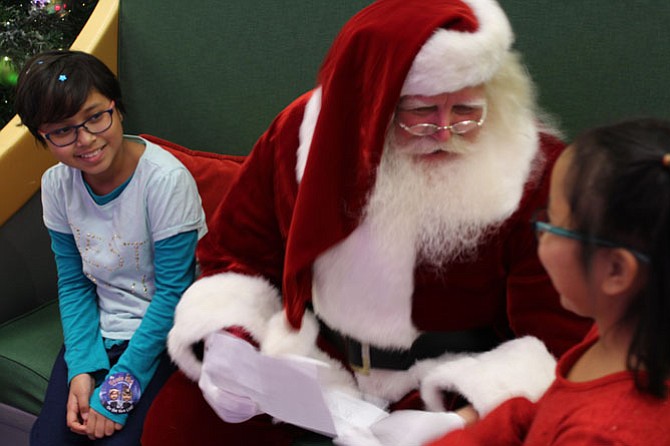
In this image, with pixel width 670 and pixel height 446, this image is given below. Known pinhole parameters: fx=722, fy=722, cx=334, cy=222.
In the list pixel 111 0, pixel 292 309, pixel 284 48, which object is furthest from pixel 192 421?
pixel 111 0

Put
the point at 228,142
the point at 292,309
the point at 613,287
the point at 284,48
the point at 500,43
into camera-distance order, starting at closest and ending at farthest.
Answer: the point at 613,287
the point at 500,43
the point at 292,309
the point at 284,48
the point at 228,142

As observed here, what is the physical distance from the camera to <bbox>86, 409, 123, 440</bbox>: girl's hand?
1472 millimetres

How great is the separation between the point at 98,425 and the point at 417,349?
2.23 feet

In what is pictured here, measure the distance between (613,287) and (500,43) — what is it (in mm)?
532

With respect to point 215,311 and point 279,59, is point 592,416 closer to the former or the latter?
point 215,311

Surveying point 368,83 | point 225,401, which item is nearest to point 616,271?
point 368,83

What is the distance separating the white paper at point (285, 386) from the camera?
3.63 feet

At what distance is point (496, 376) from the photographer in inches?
45.6

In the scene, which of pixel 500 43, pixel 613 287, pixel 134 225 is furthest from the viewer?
pixel 134 225

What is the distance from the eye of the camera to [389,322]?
1.26 metres

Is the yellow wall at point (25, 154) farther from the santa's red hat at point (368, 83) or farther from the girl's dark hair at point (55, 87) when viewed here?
the santa's red hat at point (368, 83)

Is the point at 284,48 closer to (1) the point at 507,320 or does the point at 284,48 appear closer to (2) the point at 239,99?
(2) the point at 239,99

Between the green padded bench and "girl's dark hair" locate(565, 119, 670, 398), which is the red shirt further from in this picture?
the green padded bench

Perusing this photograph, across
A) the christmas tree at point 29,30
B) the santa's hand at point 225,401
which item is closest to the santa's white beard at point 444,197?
the santa's hand at point 225,401
